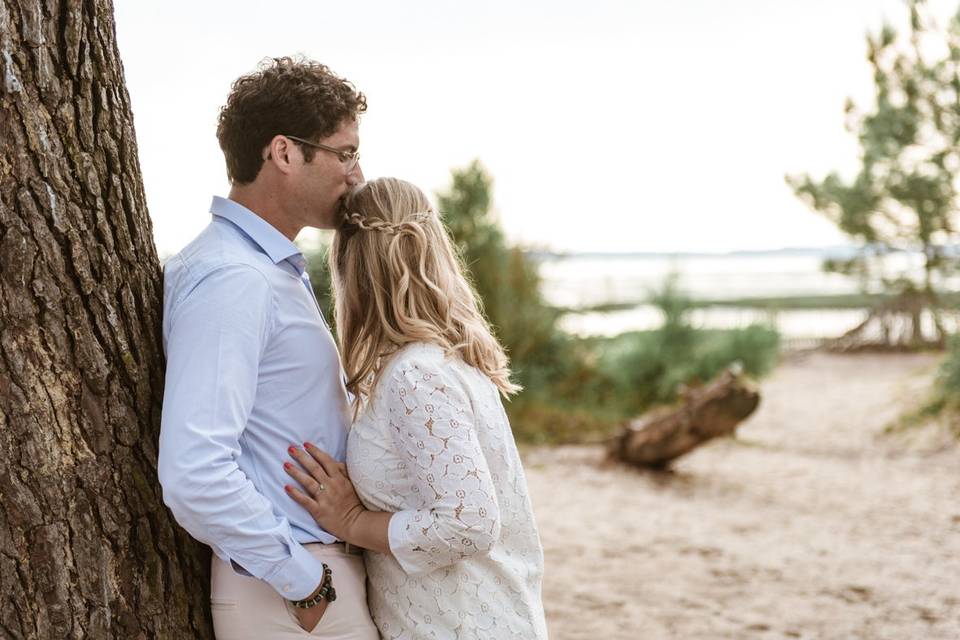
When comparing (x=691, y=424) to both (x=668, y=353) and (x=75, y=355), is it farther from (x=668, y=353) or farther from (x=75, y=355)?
(x=75, y=355)

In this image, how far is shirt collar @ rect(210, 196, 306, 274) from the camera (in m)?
2.11

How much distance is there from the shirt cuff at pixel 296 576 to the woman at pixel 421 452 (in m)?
0.12

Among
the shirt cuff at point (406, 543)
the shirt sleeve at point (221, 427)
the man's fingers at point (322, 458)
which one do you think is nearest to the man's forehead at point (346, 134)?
the shirt sleeve at point (221, 427)

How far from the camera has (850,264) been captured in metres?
13.9

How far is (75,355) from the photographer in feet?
6.44

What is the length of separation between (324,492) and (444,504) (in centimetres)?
27

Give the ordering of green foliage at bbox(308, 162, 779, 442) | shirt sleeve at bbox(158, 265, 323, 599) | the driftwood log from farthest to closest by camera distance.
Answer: green foliage at bbox(308, 162, 779, 442), the driftwood log, shirt sleeve at bbox(158, 265, 323, 599)

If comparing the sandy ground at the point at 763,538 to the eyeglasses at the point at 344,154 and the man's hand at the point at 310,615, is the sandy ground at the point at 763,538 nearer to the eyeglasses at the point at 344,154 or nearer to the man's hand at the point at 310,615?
the man's hand at the point at 310,615

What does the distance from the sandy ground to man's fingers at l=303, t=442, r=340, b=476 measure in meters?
3.05

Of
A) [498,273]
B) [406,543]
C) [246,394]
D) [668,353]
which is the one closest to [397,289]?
[246,394]

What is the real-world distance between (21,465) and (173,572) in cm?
40

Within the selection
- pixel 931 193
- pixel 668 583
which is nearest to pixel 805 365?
pixel 931 193

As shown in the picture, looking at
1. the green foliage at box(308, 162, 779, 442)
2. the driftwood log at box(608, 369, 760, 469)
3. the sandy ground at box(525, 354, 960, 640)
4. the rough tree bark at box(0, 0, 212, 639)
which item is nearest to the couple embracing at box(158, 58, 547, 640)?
the rough tree bark at box(0, 0, 212, 639)

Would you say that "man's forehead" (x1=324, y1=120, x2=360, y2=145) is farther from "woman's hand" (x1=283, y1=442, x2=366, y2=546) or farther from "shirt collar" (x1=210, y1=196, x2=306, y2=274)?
"woman's hand" (x1=283, y1=442, x2=366, y2=546)
